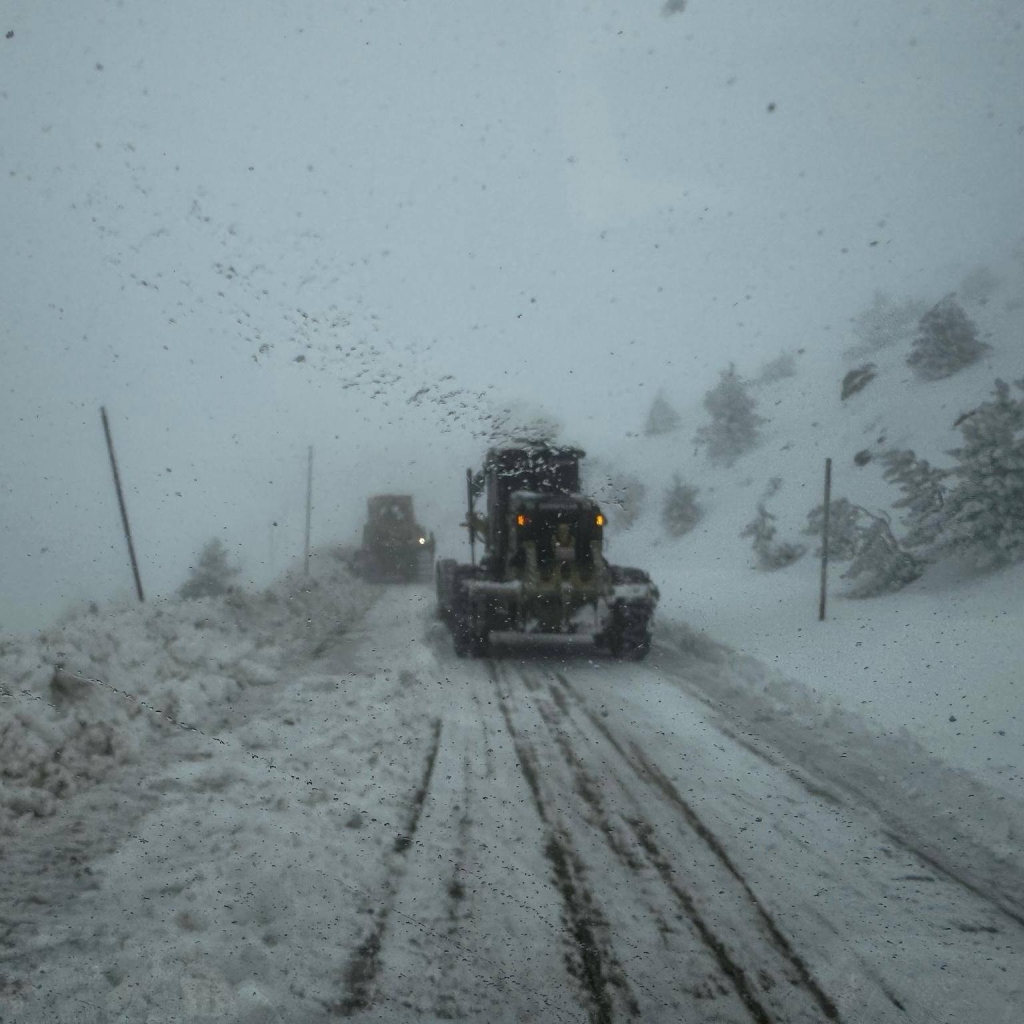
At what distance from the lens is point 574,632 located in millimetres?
11570

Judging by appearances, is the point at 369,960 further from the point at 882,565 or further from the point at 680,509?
the point at 680,509

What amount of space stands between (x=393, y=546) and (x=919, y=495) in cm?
1868

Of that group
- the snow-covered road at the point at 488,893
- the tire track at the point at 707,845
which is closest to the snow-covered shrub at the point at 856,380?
the tire track at the point at 707,845

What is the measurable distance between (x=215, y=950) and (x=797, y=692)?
718 centimetres

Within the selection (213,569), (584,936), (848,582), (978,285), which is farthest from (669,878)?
(978,285)

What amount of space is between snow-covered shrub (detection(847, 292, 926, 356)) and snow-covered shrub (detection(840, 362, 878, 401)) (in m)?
10.7

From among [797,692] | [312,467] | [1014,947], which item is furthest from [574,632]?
[312,467]

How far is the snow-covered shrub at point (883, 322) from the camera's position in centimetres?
4884

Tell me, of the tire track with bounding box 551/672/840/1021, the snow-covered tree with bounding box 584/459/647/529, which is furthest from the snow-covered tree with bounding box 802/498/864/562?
the snow-covered tree with bounding box 584/459/647/529

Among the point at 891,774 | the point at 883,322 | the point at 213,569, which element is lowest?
the point at 213,569

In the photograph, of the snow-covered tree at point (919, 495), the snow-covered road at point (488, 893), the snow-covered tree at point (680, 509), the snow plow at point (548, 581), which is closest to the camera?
the snow-covered road at point (488, 893)

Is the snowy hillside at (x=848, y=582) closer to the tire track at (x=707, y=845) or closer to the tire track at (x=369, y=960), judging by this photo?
the tire track at (x=707, y=845)

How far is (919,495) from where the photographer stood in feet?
46.2

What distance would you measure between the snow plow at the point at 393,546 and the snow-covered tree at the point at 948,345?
22948 mm
